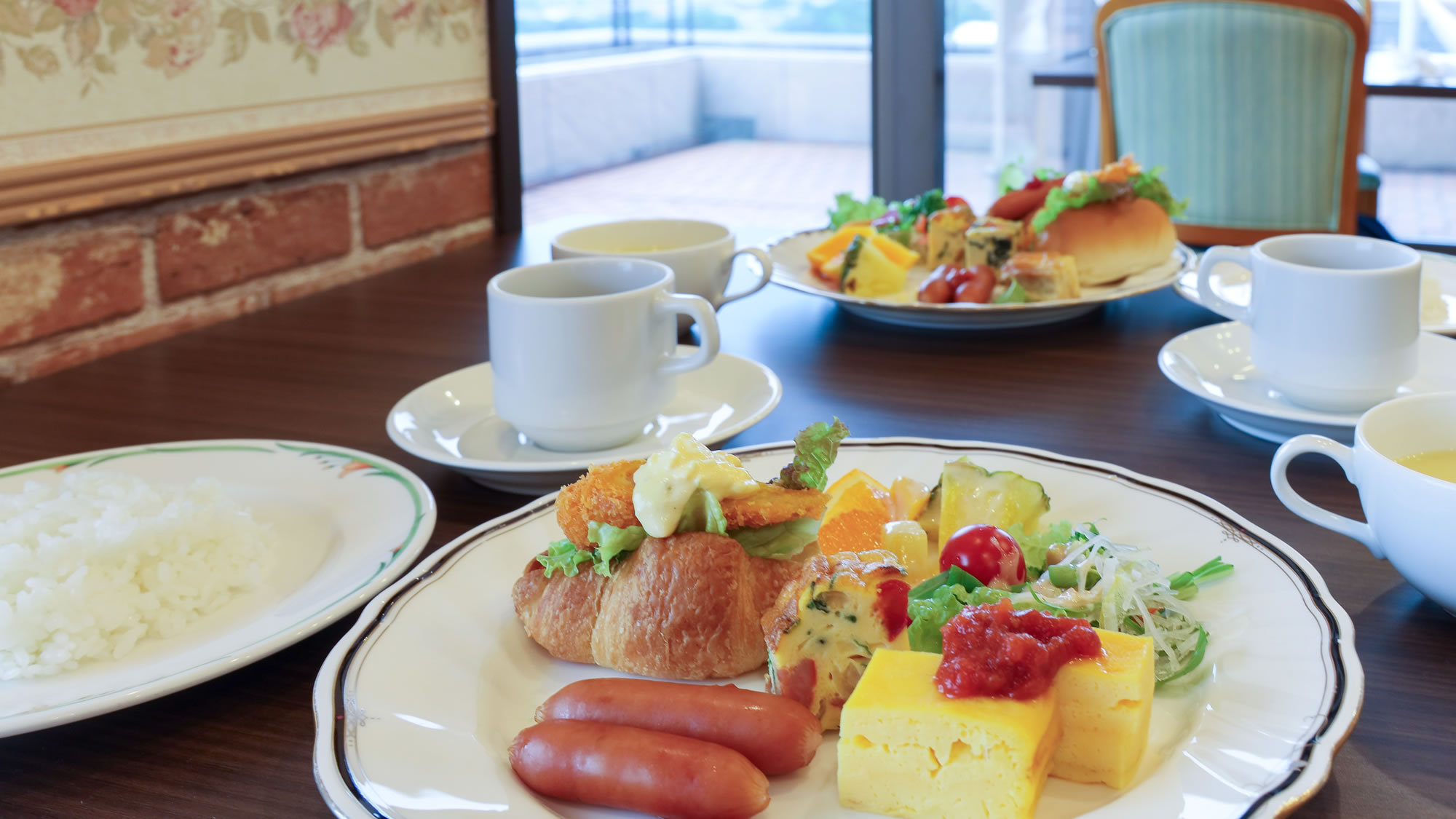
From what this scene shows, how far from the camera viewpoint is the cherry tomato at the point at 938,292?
1673mm

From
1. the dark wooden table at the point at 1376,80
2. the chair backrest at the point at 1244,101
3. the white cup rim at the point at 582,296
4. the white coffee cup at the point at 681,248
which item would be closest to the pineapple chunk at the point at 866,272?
the white coffee cup at the point at 681,248

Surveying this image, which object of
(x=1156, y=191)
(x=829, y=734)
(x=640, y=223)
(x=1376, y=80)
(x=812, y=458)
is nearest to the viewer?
(x=829, y=734)

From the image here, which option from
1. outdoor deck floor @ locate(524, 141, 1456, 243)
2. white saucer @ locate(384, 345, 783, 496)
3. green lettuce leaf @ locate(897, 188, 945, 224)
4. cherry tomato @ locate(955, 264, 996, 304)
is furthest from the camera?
outdoor deck floor @ locate(524, 141, 1456, 243)

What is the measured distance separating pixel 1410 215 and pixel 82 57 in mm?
6718

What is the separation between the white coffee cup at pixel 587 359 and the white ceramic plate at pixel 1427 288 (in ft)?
2.13

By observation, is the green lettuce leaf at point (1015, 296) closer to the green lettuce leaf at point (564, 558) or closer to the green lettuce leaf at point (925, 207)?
the green lettuce leaf at point (925, 207)

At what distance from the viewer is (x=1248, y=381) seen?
1.25 metres

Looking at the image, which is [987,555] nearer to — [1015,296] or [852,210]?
[1015,296]

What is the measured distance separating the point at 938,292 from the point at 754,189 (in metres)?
5.19

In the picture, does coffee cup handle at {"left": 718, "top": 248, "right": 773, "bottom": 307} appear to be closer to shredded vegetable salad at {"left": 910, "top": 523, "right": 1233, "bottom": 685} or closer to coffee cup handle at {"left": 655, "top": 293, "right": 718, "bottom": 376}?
coffee cup handle at {"left": 655, "top": 293, "right": 718, "bottom": 376}

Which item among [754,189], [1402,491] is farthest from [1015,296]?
A: [754,189]

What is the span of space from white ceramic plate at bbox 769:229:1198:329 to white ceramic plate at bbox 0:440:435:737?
30.8 inches

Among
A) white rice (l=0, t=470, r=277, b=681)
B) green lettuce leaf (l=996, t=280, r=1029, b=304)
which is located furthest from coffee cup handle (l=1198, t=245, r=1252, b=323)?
white rice (l=0, t=470, r=277, b=681)

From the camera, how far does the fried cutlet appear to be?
78 cm
